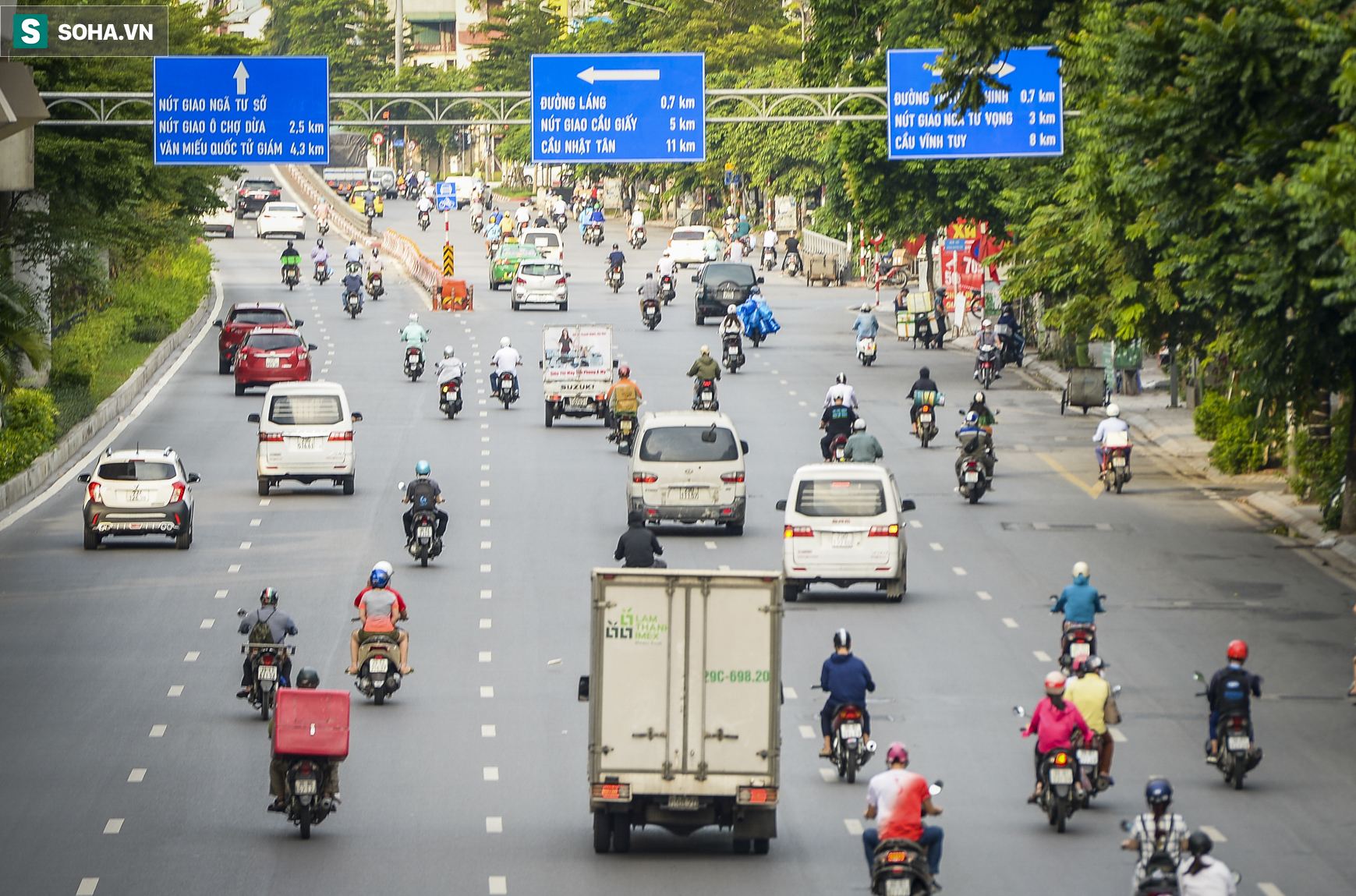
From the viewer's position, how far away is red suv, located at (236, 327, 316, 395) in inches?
1911

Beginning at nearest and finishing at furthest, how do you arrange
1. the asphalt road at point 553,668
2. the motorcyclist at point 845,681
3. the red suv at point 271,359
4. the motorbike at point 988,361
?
the asphalt road at point 553,668 < the motorcyclist at point 845,681 < the red suv at point 271,359 < the motorbike at point 988,361

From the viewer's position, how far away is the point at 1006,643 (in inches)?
992

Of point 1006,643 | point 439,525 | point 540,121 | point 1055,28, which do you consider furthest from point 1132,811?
point 540,121

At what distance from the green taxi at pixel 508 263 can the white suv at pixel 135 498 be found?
134 feet

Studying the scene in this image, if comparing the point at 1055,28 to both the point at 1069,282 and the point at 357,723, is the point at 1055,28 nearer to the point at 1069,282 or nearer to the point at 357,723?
the point at 1069,282

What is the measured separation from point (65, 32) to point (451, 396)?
11.3m

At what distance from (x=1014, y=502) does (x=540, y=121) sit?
10.7 meters

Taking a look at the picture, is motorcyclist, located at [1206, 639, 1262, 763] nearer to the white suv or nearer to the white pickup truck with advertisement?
the white suv

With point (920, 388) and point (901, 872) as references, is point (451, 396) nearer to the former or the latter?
point (920, 388)

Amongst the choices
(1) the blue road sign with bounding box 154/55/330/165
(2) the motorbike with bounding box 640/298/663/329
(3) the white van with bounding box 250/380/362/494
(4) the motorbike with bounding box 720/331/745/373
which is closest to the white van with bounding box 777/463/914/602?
(3) the white van with bounding box 250/380/362/494

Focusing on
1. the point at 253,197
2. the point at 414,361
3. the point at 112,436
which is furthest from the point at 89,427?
the point at 253,197

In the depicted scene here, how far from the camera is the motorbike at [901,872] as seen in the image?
14.3 m

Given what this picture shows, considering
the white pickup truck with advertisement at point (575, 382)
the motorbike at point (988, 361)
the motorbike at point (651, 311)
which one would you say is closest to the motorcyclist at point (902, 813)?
the white pickup truck with advertisement at point (575, 382)

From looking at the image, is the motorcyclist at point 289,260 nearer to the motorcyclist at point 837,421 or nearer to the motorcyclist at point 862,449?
the motorcyclist at point 837,421
